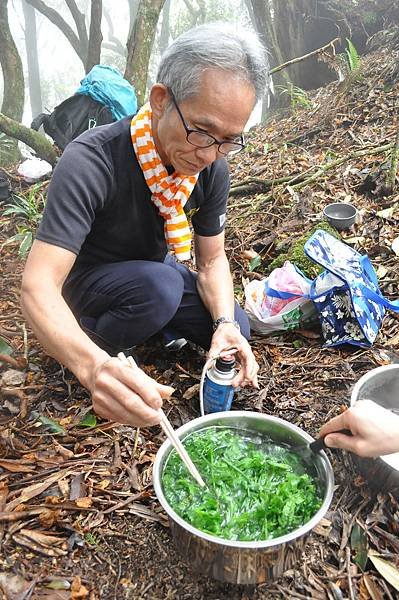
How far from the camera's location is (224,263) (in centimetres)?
279

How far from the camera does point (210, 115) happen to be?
1.88m

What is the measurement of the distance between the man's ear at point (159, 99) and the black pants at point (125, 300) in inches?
30.3

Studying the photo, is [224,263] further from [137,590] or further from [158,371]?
[137,590]

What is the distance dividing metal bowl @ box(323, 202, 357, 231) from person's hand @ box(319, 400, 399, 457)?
238 centimetres

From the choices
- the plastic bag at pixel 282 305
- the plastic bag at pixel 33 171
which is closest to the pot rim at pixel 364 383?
the plastic bag at pixel 282 305

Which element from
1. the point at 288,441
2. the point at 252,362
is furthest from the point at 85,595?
the point at 252,362

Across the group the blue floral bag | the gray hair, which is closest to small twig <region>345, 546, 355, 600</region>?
the blue floral bag

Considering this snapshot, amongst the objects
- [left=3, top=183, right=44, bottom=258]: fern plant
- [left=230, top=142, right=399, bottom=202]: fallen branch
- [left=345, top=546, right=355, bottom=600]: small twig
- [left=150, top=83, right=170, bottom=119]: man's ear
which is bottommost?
[left=345, top=546, right=355, bottom=600]: small twig

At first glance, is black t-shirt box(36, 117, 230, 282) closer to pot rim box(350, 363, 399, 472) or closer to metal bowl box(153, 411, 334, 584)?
metal bowl box(153, 411, 334, 584)

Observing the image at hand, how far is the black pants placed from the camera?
8.04ft

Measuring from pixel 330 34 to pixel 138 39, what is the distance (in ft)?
16.9

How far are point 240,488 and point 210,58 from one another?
5.31 ft

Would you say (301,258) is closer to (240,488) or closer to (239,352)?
(239,352)

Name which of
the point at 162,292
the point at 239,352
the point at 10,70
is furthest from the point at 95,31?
the point at 239,352
